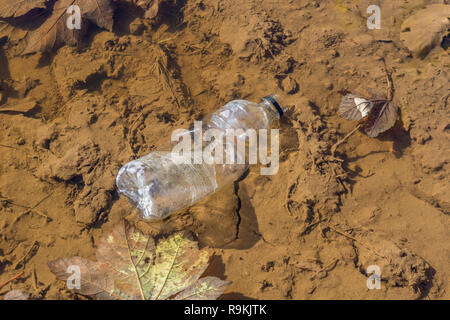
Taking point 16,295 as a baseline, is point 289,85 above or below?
above

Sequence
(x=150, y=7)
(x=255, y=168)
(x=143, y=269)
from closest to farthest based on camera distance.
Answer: (x=143, y=269), (x=255, y=168), (x=150, y=7)

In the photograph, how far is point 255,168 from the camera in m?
2.50

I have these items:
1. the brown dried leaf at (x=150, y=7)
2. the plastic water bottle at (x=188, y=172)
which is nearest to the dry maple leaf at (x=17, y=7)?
the brown dried leaf at (x=150, y=7)

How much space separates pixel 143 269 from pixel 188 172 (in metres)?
0.85

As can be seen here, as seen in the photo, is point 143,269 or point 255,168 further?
point 255,168

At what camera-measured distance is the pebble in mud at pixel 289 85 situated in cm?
271

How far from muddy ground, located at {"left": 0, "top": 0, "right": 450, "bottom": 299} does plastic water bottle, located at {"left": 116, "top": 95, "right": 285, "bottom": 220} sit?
3.5 inches

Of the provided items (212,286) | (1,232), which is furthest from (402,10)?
(1,232)

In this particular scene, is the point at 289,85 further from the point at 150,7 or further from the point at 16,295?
the point at 16,295

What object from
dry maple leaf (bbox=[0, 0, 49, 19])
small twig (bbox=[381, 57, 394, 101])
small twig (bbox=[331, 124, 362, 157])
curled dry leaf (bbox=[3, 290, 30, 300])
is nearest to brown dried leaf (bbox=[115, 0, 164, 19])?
dry maple leaf (bbox=[0, 0, 49, 19])

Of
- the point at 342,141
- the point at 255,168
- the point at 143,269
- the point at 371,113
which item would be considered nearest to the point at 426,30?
the point at 371,113

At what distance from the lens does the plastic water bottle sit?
7.80ft

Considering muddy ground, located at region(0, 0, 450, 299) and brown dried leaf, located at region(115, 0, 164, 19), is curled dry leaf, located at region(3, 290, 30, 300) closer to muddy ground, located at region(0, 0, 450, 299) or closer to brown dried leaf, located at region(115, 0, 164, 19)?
muddy ground, located at region(0, 0, 450, 299)

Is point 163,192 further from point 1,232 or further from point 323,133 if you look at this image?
point 323,133
